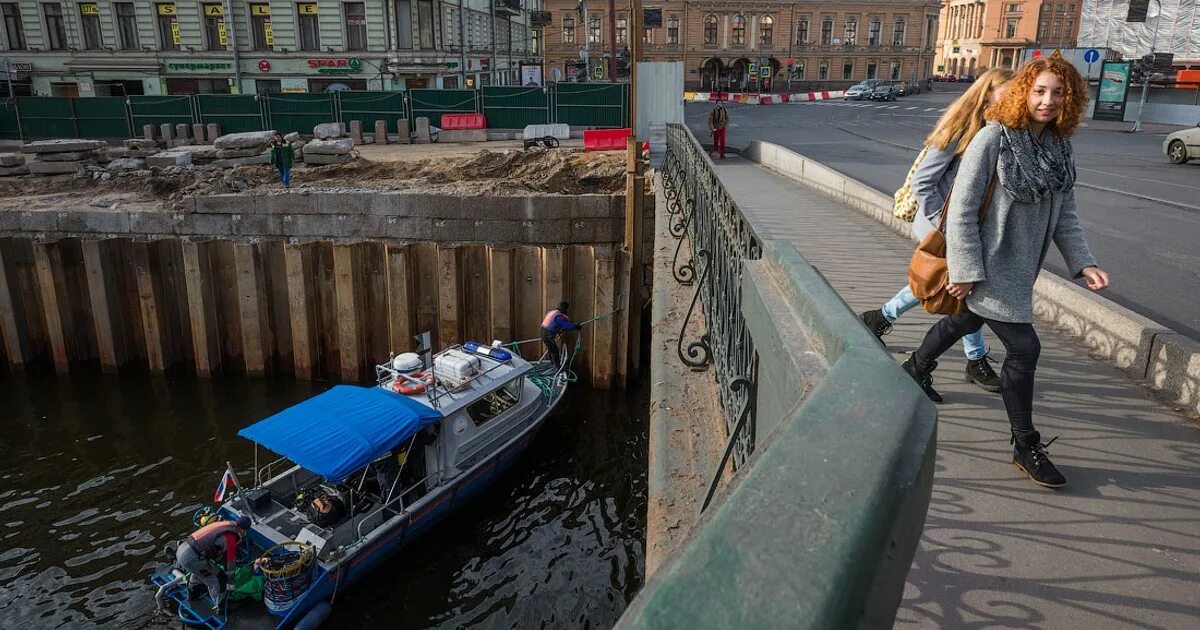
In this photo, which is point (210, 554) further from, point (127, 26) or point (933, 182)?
point (127, 26)

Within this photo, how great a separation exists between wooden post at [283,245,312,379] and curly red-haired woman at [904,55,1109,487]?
481 inches

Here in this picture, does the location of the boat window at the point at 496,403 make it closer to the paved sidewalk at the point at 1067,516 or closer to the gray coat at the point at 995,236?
the paved sidewalk at the point at 1067,516

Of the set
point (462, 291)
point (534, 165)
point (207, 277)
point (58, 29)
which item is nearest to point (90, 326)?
point (207, 277)

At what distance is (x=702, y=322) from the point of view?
5977mm

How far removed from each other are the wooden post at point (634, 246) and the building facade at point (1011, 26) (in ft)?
275

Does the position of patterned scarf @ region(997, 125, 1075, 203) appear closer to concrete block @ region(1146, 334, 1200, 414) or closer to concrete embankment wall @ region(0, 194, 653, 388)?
concrete block @ region(1146, 334, 1200, 414)

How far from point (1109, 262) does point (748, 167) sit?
11844 millimetres

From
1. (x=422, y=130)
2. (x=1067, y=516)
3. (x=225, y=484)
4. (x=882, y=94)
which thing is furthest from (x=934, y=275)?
(x=882, y=94)

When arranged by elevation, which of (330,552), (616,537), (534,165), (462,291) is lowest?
(616,537)

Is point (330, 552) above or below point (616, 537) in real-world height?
above

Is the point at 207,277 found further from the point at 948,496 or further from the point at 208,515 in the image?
the point at 948,496

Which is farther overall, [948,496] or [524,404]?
[524,404]

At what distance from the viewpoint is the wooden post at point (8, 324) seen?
1471cm

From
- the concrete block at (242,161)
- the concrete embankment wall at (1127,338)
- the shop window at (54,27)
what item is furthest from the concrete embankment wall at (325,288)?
the shop window at (54,27)
